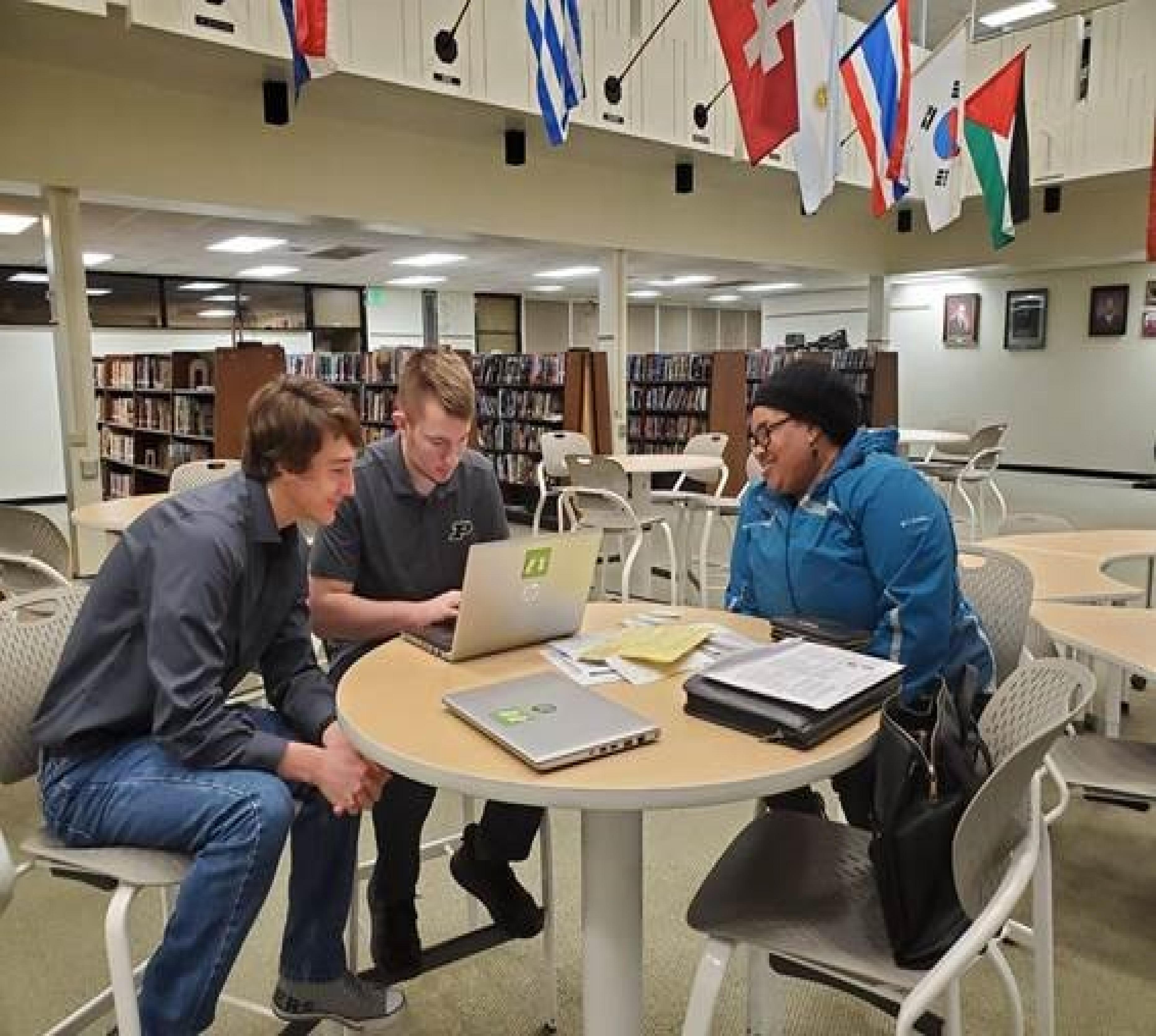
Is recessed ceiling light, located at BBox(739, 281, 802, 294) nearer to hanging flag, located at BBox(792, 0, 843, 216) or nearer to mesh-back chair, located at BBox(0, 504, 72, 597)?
hanging flag, located at BBox(792, 0, 843, 216)

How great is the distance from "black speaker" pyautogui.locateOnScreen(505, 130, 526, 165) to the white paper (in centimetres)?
540

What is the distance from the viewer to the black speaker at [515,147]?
619cm

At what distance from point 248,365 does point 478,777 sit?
5.57 meters

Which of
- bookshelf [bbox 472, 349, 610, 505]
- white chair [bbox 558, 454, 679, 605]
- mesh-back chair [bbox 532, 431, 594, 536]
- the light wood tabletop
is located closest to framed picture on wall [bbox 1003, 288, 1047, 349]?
bookshelf [bbox 472, 349, 610, 505]

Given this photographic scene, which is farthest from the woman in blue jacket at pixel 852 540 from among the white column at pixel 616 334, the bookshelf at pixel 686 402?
the white column at pixel 616 334

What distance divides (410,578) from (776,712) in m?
1.04

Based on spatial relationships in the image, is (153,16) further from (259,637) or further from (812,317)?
(812,317)

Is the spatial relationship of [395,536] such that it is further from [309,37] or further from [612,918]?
[309,37]

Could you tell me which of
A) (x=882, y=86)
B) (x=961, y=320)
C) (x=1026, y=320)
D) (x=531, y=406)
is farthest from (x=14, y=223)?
(x=1026, y=320)

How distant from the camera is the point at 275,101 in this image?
5129mm

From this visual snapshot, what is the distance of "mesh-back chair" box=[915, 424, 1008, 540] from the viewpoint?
6602 millimetres

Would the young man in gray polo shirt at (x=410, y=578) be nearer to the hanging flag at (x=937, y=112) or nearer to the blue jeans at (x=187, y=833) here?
the blue jeans at (x=187, y=833)

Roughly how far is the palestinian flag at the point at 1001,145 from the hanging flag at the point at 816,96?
4.99 feet

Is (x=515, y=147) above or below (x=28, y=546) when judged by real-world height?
above
